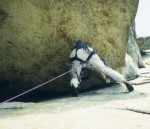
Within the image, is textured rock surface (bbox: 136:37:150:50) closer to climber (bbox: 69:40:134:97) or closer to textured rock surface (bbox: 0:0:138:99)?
textured rock surface (bbox: 0:0:138:99)

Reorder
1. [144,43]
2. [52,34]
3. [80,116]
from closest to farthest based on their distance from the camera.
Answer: [80,116], [52,34], [144,43]

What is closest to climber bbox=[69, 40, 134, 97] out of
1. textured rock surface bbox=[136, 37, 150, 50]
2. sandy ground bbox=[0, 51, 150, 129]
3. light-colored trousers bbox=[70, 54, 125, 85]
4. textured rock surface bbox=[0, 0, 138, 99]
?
light-colored trousers bbox=[70, 54, 125, 85]

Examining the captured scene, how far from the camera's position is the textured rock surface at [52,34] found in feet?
22.3

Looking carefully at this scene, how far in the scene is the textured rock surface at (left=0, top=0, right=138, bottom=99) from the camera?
6.81m

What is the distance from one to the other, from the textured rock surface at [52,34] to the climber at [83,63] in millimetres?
449

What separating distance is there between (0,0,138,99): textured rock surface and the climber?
0.45 meters

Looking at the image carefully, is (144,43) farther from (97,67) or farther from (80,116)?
(80,116)

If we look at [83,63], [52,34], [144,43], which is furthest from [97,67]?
[144,43]

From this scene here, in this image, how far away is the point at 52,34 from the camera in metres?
7.02

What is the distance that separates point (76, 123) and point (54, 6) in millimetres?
3709

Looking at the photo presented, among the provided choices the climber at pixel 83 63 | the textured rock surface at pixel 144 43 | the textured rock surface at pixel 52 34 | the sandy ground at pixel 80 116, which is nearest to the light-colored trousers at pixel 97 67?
the climber at pixel 83 63

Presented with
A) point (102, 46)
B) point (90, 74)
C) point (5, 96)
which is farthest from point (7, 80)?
point (102, 46)

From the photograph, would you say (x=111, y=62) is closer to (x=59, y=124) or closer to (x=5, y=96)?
(x=5, y=96)

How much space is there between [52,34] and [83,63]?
105 centimetres
